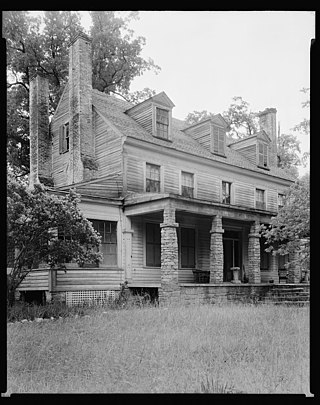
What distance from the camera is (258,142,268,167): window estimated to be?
42.2 feet

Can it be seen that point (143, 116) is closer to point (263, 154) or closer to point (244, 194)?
point (244, 194)

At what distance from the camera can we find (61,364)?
5672mm

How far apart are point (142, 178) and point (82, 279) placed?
82.6 inches

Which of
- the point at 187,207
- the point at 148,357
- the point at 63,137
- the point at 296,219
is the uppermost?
the point at 63,137

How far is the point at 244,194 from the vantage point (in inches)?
503

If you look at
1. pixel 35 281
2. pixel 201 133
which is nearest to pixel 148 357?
pixel 35 281

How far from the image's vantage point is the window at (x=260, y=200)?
501 inches

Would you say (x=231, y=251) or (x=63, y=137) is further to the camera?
(x=231, y=251)

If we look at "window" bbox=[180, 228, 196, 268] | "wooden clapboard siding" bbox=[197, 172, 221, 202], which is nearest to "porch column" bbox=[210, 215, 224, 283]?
"window" bbox=[180, 228, 196, 268]

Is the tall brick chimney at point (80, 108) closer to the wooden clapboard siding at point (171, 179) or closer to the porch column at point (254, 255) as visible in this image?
the wooden clapboard siding at point (171, 179)

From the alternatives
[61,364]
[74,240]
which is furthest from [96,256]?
[61,364]

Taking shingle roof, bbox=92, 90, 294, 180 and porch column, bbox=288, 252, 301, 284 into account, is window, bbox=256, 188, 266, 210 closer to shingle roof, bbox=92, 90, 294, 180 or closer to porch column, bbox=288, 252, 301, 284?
shingle roof, bbox=92, 90, 294, 180

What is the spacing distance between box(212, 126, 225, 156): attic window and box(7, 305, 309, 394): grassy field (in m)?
4.46
